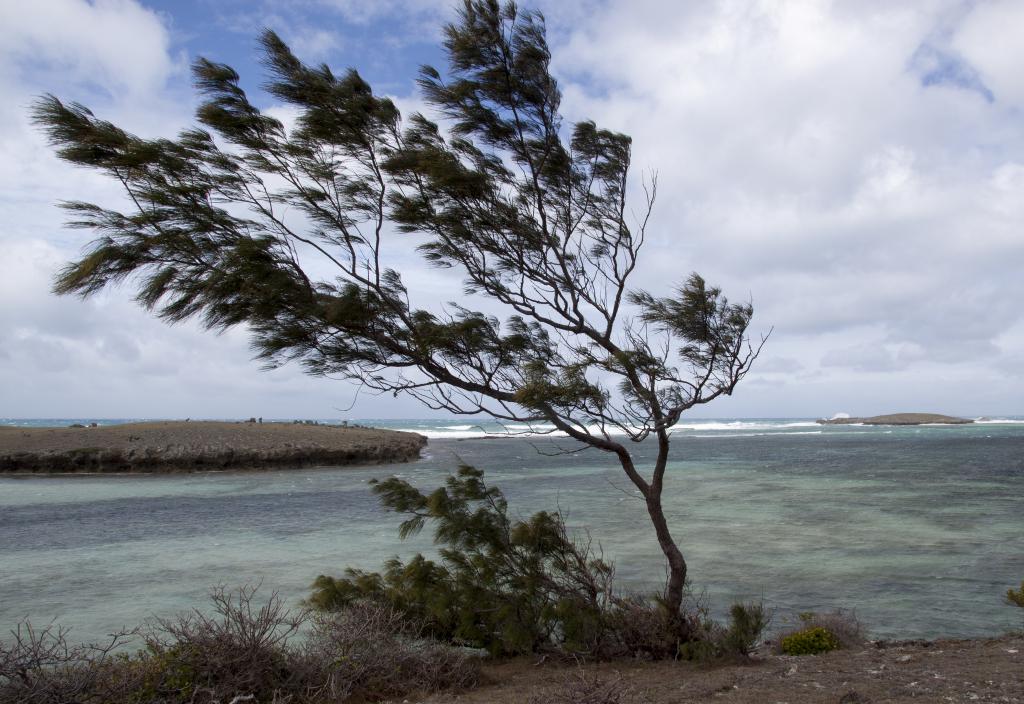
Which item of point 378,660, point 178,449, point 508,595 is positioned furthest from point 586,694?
point 178,449

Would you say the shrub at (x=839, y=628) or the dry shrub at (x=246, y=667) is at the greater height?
the dry shrub at (x=246, y=667)

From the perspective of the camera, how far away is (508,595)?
6793mm

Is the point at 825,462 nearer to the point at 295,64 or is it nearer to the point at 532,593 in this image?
the point at 532,593

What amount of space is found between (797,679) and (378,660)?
10.9 feet

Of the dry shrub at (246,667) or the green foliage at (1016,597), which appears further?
the green foliage at (1016,597)

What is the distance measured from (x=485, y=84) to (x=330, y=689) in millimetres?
5216

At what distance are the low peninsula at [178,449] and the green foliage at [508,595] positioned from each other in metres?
29.1

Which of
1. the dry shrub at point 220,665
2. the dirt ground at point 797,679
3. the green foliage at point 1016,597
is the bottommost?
the green foliage at point 1016,597

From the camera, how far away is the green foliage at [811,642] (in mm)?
6891

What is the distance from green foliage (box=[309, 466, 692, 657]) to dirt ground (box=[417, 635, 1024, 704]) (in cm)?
27

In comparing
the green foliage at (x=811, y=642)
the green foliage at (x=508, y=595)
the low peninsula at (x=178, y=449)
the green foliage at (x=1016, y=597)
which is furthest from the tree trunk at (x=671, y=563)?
the low peninsula at (x=178, y=449)

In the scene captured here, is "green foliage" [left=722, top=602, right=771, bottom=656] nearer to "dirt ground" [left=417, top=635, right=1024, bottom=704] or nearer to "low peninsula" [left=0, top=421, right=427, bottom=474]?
"dirt ground" [left=417, top=635, right=1024, bottom=704]

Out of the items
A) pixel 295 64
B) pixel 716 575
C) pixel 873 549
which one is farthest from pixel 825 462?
pixel 295 64

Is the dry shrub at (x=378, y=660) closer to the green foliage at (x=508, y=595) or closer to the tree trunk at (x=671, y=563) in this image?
the green foliage at (x=508, y=595)
